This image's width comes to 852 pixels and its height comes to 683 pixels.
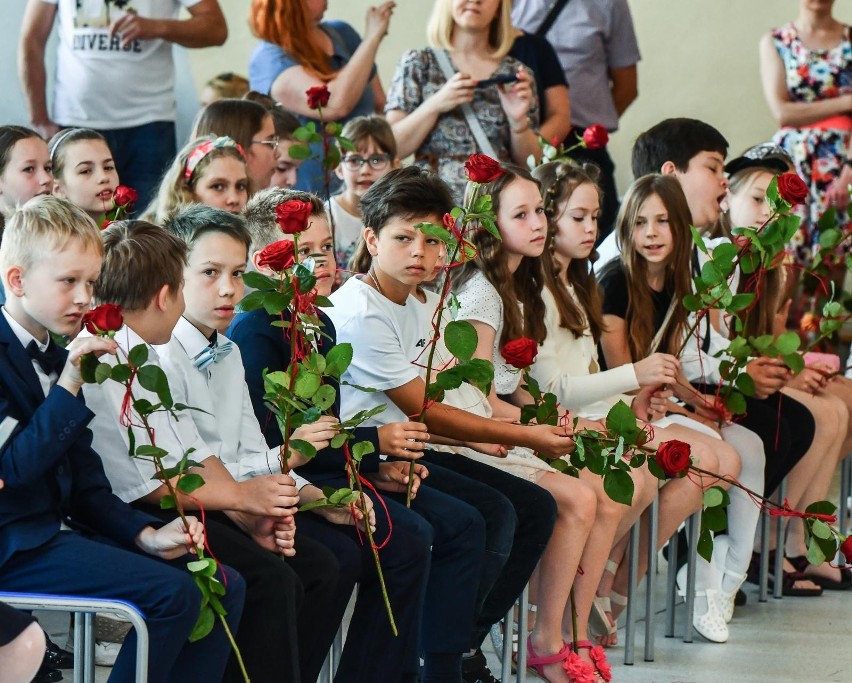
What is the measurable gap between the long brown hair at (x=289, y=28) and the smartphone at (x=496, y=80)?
1.69ft

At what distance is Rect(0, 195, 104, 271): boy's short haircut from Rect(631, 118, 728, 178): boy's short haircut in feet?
8.25

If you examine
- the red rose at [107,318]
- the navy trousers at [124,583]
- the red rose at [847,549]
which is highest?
the red rose at [107,318]

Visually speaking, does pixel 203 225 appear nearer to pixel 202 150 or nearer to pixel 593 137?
pixel 202 150

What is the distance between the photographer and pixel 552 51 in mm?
4738

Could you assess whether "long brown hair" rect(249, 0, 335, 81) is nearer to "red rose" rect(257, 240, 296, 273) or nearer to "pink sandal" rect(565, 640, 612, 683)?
"pink sandal" rect(565, 640, 612, 683)

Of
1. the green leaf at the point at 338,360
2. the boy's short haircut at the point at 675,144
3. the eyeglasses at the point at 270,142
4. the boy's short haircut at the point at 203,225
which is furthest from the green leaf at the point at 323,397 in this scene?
the boy's short haircut at the point at 675,144

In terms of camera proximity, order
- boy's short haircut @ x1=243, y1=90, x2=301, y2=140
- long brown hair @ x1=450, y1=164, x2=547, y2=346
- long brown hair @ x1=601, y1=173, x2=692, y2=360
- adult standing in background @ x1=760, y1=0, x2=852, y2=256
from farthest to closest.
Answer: adult standing in background @ x1=760, y1=0, x2=852, y2=256 → boy's short haircut @ x1=243, y1=90, x2=301, y2=140 → long brown hair @ x1=601, y1=173, x2=692, y2=360 → long brown hair @ x1=450, y1=164, x2=547, y2=346

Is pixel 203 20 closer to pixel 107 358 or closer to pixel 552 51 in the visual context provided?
pixel 552 51

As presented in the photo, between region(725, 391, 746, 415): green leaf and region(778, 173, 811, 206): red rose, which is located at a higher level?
region(778, 173, 811, 206): red rose

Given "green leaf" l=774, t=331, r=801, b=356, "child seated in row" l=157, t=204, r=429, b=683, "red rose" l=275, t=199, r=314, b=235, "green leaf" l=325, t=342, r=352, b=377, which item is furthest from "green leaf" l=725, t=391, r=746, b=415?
"red rose" l=275, t=199, r=314, b=235

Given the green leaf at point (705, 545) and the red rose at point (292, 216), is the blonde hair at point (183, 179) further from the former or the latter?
the green leaf at point (705, 545)

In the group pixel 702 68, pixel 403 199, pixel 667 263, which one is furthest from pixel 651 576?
pixel 702 68

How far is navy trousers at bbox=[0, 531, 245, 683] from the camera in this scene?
219 centimetres

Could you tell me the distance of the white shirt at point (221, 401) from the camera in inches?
102
